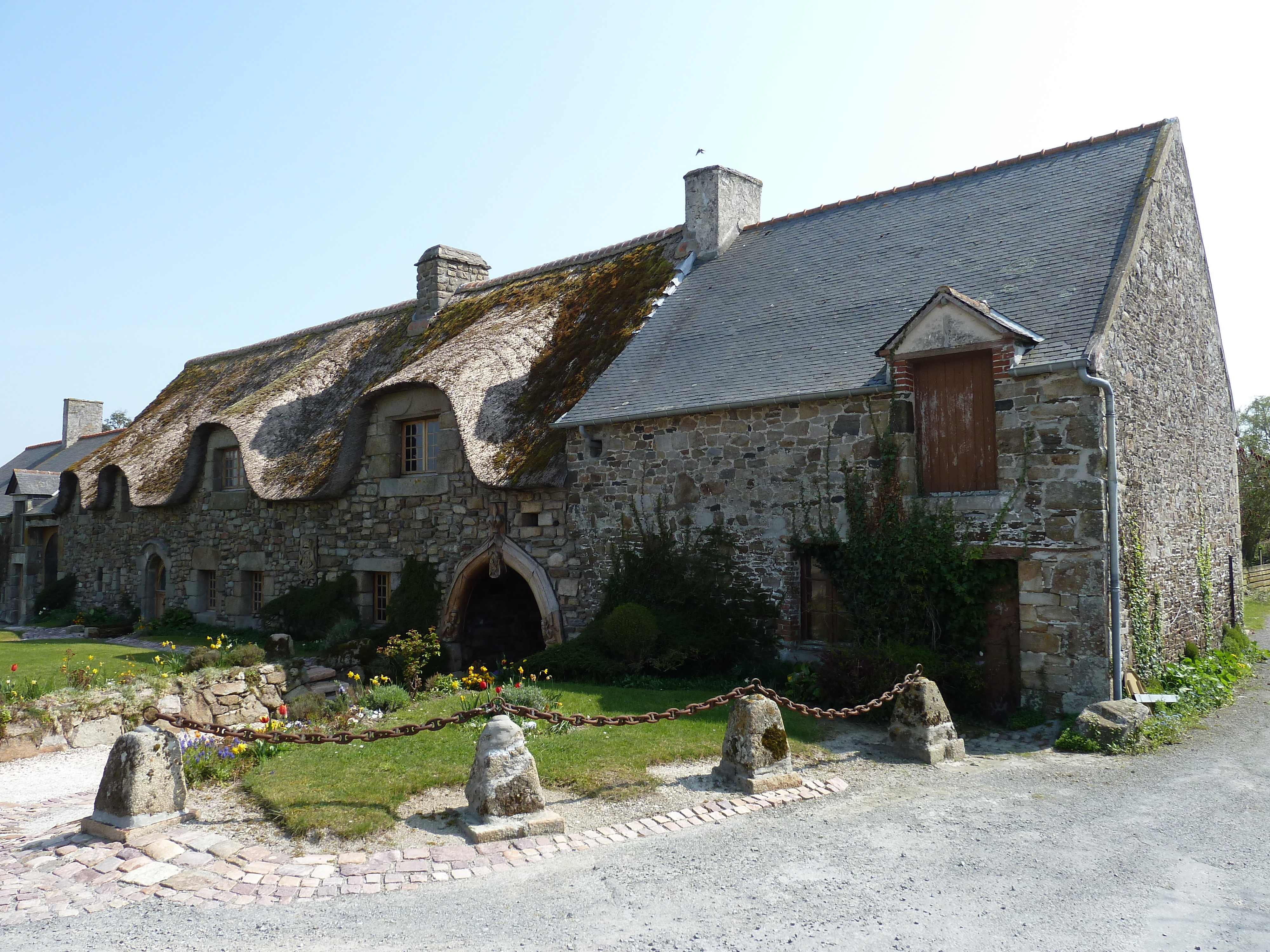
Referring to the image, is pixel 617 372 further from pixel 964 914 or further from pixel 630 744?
pixel 964 914

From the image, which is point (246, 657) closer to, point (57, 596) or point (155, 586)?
point (155, 586)

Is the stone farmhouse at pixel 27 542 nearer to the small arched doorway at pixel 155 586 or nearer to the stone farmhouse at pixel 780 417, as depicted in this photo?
the small arched doorway at pixel 155 586

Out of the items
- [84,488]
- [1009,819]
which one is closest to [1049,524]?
[1009,819]

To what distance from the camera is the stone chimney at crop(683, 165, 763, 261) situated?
14.3 metres

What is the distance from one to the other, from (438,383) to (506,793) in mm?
8310

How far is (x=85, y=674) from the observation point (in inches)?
362

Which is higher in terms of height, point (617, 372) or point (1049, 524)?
point (617, 372)

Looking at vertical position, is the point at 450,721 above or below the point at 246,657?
above

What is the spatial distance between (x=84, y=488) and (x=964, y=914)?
21.0 metres

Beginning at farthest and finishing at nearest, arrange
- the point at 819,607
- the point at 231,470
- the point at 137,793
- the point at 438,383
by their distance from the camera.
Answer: the point at 231,470 → the point at 438,383 → the point at 819,607 → the point at 137,793

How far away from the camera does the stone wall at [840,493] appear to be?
830cm

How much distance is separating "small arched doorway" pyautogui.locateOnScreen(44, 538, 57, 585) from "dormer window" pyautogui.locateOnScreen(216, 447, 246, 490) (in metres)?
8.96

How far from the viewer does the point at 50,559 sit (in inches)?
893

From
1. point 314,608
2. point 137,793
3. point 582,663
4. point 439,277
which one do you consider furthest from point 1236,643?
point 439,277
